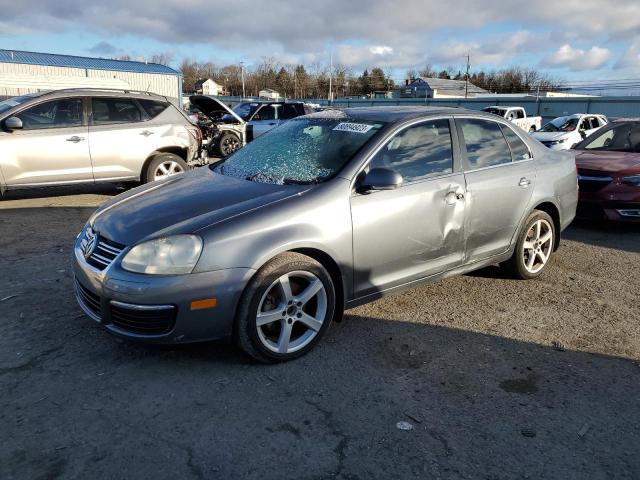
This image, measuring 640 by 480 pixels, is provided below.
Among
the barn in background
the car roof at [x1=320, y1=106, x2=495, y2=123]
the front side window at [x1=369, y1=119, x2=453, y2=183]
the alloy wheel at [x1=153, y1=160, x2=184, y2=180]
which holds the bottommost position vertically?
the alloy wheel at [x1=153, y1=160, x2=184, y2=180]

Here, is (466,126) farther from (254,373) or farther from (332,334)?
(254,373)

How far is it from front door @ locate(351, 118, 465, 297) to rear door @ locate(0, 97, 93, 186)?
17.9 ft

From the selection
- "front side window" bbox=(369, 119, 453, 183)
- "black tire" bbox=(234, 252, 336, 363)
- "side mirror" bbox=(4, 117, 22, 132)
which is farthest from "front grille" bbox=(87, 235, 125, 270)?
"side mirror" bbox=(4, 117, 22, 132)

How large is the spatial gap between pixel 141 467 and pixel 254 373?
3.15 feet

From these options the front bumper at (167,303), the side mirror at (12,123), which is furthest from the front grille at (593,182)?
the side mirror at (12,123)

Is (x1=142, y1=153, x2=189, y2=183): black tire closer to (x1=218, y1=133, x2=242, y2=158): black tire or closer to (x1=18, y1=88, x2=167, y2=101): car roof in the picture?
(x1=18, y1=88, x2=167, y2=101): car roof

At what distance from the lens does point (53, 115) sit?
291 inches

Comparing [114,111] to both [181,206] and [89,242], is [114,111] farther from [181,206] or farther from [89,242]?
[181,206]

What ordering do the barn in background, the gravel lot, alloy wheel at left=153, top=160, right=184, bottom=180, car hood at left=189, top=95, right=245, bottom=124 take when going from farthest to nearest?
the barn in background → car hood at left=189, top=95, right=245, bottom=124 → alloy wheel at left=153, top=160, right=184, bottom=180 → the gravel lot

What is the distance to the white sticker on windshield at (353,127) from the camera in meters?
3.96

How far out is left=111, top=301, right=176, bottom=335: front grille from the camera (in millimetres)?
2980

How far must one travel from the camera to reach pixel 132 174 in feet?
26.2

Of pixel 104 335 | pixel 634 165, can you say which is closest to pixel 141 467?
pixel 104 335

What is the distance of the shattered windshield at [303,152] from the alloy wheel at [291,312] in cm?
76
